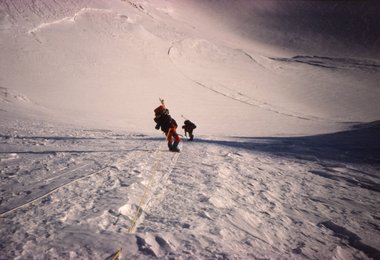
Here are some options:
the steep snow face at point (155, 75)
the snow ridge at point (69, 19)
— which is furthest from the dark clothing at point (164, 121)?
the snow ridge at point (69, 19)

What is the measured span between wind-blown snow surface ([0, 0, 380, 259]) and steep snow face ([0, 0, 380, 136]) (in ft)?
0.46

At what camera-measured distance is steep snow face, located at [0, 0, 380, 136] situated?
553 inches

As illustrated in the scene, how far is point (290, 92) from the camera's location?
22.6 meters

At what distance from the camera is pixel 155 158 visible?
5.14 m

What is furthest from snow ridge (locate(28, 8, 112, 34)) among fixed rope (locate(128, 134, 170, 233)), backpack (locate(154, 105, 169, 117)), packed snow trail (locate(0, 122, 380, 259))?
fixed rope (locate(128, 134, 170, 233))

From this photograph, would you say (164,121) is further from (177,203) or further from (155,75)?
(155,75)

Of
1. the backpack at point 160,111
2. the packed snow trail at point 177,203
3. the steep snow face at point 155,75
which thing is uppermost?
the steep snow face at point 155,75

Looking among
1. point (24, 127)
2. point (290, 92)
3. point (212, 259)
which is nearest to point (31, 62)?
point (24, 127)

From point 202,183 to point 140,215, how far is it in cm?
129

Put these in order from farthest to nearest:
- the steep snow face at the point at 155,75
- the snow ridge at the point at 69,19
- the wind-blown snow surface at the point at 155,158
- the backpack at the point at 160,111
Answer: the snow ridge at the point at 69,19, the steep snow face at the point at 155,75, the backpack at the point at 160,111, the wind-blown snow surface at the point at 155,158

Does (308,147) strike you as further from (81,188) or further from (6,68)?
(6,68)

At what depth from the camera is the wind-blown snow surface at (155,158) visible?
265cm

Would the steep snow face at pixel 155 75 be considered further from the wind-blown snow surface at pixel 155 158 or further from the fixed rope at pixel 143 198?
the fixed rope at pixel 143 198

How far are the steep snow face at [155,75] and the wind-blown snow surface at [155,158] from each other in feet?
0.46
